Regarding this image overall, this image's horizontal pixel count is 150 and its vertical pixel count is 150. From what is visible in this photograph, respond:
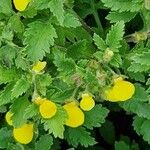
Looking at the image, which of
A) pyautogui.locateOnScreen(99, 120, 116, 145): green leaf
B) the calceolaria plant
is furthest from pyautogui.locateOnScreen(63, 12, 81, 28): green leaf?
pyautogui.locateOnScreen(99, 120, 116, 145): green leaf

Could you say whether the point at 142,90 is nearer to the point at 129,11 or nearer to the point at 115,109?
the point at 129,11

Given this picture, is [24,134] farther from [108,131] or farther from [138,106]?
[108,131]

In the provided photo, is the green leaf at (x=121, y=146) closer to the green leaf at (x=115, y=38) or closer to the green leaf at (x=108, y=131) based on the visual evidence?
the green leaf at (x=108, y=131)

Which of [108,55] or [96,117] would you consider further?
[96,117]

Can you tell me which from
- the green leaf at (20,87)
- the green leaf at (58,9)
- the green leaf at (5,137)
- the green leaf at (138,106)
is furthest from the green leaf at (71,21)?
the green leaf at (5,137)

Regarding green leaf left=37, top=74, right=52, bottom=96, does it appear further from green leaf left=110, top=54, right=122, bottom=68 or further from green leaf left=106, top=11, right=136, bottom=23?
green leaf left=106, top=11, right=136, bottom=23

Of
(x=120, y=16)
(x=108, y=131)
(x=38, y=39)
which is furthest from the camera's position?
(x=108, y=131)

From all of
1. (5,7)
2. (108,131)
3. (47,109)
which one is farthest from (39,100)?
(108,131)
